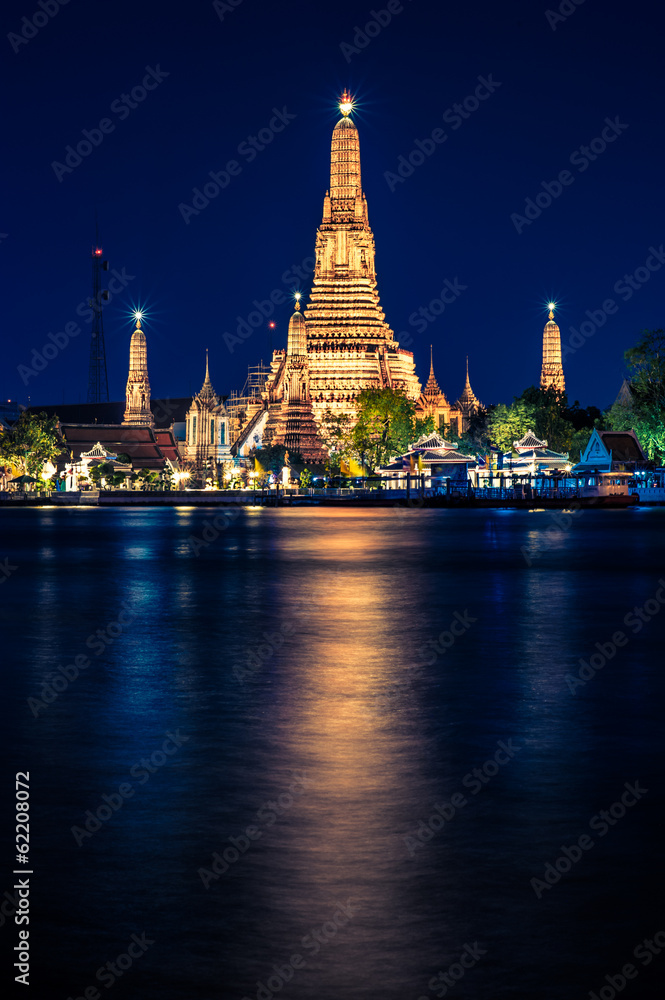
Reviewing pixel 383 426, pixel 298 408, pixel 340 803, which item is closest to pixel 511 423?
pixel 383 426

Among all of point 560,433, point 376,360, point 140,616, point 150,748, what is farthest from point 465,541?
point 376,360

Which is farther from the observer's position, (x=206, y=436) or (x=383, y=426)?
(x=206, y=436)

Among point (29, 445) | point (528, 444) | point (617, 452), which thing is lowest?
point (617, 452)

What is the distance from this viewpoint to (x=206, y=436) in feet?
583

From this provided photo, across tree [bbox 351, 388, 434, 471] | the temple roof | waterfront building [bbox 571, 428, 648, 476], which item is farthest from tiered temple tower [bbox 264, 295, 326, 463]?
waterfront building [bbox 571, 428, 648, 476]

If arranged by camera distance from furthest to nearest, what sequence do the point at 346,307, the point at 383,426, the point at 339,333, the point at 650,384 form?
the point at 346,307
the point at 339,333
the point at 383,426
the point at 650,384

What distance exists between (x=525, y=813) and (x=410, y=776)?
141 centimetres

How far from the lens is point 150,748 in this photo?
1129cm

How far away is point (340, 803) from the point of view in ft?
29.9

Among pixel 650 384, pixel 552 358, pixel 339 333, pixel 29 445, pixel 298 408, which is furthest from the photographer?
pixel 552 358

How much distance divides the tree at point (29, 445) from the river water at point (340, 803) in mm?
115779

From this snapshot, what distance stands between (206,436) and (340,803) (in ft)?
557

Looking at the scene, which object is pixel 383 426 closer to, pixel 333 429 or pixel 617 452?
pixel 333 429

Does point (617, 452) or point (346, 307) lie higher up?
point (346, 307)
